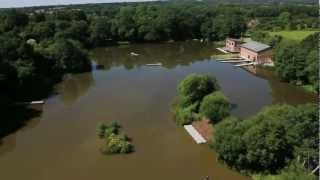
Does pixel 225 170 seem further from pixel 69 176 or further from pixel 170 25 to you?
pixel 170 25

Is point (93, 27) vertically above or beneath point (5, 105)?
above

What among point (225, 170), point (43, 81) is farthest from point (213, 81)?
point (43, 81)

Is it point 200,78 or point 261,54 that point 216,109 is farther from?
point 261,54

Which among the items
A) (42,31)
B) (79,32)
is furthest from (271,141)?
(79,32)

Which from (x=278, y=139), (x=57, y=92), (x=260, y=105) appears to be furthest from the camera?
(x=57, y=92)

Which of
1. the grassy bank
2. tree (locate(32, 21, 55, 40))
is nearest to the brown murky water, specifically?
the grassy bank

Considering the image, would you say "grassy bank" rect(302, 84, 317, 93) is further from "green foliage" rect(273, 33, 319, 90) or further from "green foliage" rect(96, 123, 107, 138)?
"green foliage" rect(96, 123, 107, 138)
